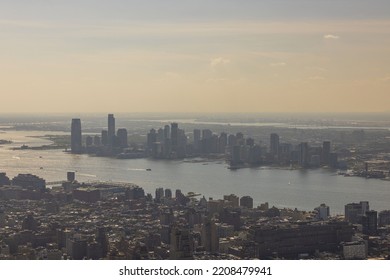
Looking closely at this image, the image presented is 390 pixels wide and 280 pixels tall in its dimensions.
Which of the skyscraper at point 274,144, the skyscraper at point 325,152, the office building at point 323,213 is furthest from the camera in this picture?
the skyscraper at point 274,144

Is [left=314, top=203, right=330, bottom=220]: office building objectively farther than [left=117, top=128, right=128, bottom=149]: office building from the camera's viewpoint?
No

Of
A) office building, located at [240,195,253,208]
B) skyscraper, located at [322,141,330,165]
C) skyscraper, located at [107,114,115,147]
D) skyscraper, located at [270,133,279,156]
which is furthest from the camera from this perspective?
skyscraper, located at [270,133,279,156]

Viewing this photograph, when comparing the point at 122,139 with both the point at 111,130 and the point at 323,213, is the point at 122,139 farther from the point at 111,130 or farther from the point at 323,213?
the point at 323,213

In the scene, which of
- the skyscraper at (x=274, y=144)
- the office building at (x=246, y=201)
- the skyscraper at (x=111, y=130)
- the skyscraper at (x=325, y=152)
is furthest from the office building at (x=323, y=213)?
the skyscraper at (x=274, y=144)

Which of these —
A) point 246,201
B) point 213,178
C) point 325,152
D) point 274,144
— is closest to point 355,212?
point 246,201

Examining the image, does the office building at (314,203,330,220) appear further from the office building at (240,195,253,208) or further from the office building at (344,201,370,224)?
the office building at (240,195,253,208)

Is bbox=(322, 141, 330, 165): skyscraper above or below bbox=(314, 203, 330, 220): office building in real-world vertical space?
above

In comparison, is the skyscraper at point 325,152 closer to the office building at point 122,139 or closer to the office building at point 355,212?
the office building at point 355,212

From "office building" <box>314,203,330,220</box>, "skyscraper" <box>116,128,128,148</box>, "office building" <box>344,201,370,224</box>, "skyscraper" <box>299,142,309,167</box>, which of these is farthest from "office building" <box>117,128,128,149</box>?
"office building" <box>344,201,370,224</box>

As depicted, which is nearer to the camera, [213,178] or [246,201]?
[246,201]

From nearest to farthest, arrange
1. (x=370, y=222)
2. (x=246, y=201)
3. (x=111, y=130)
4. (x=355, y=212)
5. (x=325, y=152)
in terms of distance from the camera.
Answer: (x=370, y=222)
(x=355, y=212)
(x=246, y=201)
(x=111, y=130)
(x=325, y=152)

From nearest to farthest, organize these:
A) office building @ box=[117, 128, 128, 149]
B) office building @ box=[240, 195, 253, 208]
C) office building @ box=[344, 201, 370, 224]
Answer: office building @ box=[344, 201, 370, 224] → office building @ box=[240, 195, 253, 208] → office building @ box=[117, 128, 128, 149]

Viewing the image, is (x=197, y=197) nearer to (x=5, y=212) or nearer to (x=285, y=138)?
(x=285, y=138)

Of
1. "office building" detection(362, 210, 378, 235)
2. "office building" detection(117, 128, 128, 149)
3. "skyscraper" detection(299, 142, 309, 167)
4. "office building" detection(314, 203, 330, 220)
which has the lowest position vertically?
"office building" detection(314, 203, 330, 220)
